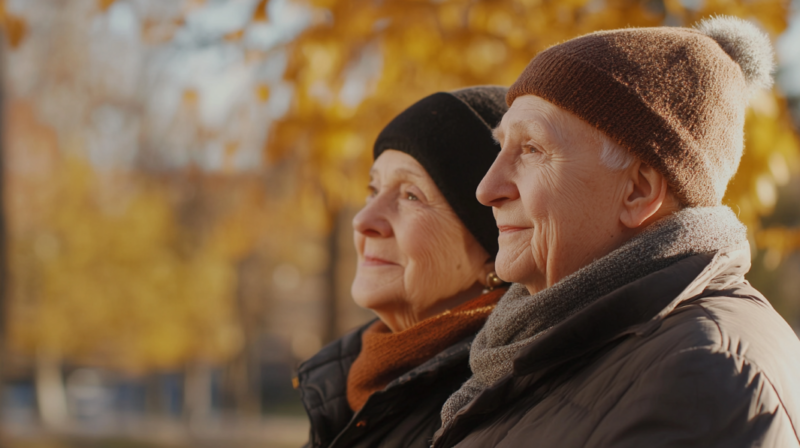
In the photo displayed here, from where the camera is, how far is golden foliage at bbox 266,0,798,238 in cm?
360

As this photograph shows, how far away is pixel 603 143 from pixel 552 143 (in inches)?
4.4

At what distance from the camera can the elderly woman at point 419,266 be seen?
2.21 metres

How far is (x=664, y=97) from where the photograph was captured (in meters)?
1.51

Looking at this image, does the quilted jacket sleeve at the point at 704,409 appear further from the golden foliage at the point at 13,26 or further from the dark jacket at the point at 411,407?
the golden foliage at the point at 13,26

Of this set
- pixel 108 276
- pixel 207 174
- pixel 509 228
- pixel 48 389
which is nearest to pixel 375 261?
pixel 509 228

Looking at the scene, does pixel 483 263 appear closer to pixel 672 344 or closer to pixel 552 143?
pixel 552 143

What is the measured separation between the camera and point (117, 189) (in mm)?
17453

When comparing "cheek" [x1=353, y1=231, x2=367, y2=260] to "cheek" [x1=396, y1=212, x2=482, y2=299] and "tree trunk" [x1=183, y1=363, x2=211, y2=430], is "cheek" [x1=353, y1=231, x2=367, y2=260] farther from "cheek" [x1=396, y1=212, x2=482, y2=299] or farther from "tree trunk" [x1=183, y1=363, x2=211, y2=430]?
"tree trunk" [x1=183, y1=363, x2=211, y2=430]

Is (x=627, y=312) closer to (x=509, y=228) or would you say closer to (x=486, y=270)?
(x=509, y=228)

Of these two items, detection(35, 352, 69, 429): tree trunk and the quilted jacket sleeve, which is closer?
the quilted jacket sleeve

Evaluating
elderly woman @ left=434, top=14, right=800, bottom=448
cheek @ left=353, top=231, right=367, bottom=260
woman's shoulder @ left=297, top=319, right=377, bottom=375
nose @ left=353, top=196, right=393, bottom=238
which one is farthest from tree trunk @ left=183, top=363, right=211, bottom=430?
elderly woman @ left=434, top=14, right=800, bottom=448

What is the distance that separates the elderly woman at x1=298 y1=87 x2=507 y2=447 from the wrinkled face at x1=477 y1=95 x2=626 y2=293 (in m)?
0.55

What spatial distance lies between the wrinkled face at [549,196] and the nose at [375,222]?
0.75m

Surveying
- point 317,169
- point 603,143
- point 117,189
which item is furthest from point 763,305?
point 117,189
